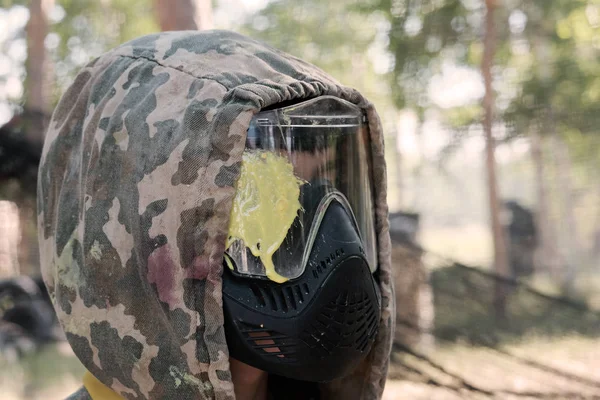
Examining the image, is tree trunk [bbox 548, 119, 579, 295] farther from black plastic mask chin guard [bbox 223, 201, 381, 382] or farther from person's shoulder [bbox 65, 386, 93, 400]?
person's shoulder [bbox 65, 386, 93, 400]

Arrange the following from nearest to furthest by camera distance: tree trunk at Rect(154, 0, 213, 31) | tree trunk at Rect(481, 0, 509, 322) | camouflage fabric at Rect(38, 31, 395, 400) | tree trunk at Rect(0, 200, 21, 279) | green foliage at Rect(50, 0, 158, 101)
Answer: camouflage fabric at Rect(38, 31, 395, 400) < tree trunk at Rect(154, 0, 213, 31) < tree trunk at Rect(481, 0, 509, 322) < tree trunk at Rect(0, 200, 21, 279) < green foliage at Rect(50, 0, 158, 101)

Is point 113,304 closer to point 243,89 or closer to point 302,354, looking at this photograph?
point 302,354

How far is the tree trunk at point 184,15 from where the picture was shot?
2.60 m

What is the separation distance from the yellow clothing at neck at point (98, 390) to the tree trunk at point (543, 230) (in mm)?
2975

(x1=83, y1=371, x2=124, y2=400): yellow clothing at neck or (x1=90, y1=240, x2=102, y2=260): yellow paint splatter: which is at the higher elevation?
(x1=90, y1=240, x2=102, y2=260): yellow paint splatter

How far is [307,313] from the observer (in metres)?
1.16

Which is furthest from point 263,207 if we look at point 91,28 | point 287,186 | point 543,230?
point 91,28

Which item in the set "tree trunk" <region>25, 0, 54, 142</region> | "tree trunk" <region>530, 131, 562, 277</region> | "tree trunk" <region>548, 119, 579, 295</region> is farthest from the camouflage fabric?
"tree trunk" <region>25, 0, 54, 142</region>

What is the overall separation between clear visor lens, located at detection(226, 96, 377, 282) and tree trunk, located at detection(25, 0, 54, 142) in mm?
3554

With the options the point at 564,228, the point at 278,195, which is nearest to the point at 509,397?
the point at 564,228

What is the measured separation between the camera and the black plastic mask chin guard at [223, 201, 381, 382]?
1.15m

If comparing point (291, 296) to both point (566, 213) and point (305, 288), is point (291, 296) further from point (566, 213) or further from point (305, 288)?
point (566, 213)

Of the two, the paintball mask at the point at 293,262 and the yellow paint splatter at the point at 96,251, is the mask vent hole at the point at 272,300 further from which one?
the yellow paint splatter at the point at 96,251

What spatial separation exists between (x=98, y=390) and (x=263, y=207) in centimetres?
55
